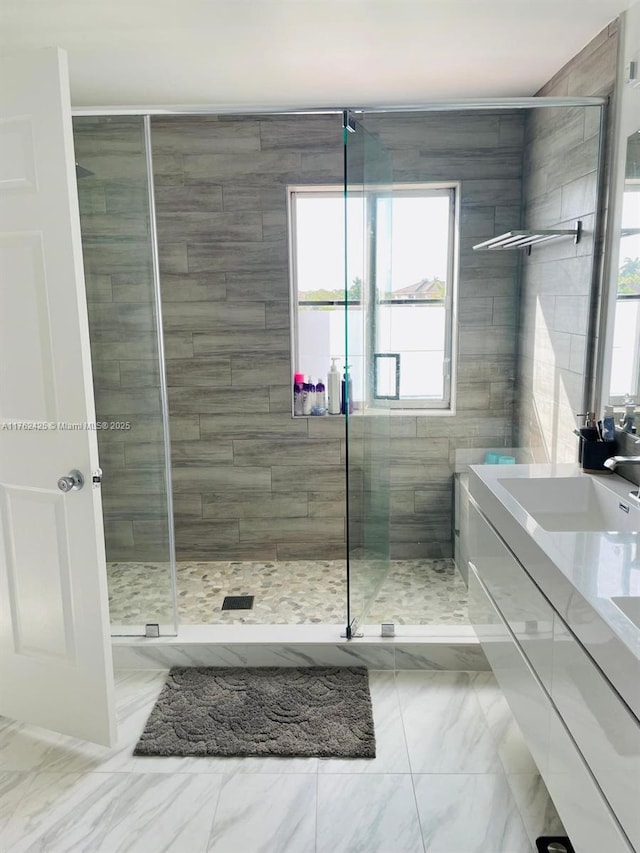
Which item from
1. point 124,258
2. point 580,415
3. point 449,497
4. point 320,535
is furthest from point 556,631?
point 320,535

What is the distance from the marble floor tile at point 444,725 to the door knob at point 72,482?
4.59 ft

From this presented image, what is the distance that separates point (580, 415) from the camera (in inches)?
97.3

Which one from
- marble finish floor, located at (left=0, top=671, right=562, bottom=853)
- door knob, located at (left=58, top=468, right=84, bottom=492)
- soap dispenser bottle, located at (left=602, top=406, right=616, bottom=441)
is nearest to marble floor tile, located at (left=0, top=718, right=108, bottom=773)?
marble finish floor, located at (left=0, top=671, right=562, bottom=853)

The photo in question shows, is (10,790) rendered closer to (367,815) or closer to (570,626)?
(367,815)

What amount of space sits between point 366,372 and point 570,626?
54.9 inches

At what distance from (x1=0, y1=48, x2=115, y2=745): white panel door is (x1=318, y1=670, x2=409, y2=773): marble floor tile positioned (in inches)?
31.0

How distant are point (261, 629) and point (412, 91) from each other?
8.37ft

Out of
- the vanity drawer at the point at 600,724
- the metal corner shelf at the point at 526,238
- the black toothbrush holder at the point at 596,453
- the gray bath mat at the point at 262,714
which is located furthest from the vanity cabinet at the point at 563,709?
the metal corner shelf at the point at 526,238

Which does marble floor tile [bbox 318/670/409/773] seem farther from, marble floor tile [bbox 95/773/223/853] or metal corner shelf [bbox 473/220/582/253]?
metal corner shelf [bbox 473/220/582/253]

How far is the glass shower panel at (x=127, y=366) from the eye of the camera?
8.06 ft

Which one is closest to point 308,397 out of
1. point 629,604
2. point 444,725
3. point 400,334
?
point 400,334

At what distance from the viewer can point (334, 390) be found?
365 cm

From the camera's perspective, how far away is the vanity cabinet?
1.17m

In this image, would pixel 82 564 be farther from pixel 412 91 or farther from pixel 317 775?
pixel 412 91
